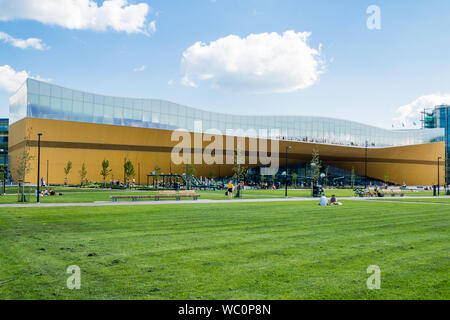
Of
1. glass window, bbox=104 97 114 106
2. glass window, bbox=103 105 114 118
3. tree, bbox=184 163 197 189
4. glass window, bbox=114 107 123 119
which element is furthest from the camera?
glass window, bbox=114 107 123 119

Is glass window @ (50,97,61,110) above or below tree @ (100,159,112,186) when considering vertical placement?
above

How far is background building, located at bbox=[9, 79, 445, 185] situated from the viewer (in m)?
52.9

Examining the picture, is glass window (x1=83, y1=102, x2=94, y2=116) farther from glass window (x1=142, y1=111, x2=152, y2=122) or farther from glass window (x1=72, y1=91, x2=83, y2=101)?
glass window (x1=142, y1=111, x2=152, y2=122)

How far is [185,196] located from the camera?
2891 centimetres

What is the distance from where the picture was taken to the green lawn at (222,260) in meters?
5.89

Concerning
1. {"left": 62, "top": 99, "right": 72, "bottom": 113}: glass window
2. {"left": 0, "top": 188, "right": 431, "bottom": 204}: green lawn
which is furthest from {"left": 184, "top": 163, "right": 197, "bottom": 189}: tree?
{"left": 62, "top": 99, "right": 72, "bottom": 113}: glass window

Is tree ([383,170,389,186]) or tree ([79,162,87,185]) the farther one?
tree ([383,170,389,186])

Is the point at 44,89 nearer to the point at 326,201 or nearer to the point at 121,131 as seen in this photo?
the point at 121,131

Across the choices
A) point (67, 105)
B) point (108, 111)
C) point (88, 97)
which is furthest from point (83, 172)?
point (88, 97)

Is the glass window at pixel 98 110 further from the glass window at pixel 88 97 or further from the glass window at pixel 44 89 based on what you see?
the glass window at pixel 44 89

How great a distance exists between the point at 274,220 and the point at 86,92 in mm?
48798

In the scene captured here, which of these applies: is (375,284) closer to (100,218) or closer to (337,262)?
(337,262)

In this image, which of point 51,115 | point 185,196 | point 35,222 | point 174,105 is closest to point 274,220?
point 35,222

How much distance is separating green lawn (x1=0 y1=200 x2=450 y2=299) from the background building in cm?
3475
